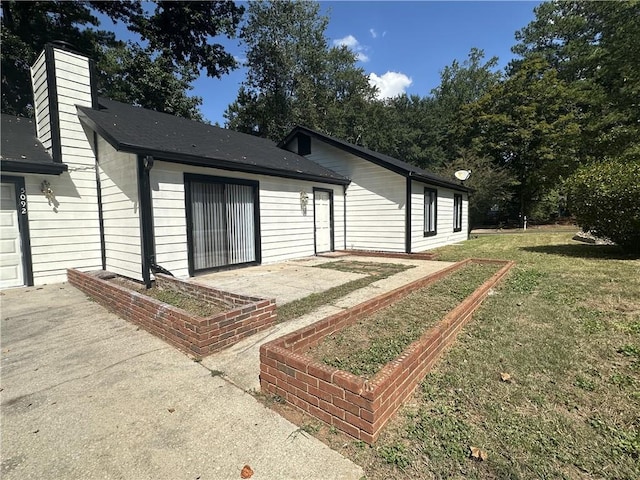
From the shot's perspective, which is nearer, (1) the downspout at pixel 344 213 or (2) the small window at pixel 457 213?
(1) the downspout at pixel 344 213

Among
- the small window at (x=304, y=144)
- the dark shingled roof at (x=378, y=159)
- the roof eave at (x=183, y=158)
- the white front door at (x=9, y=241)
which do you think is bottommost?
the white front door at (x=9, y=241)

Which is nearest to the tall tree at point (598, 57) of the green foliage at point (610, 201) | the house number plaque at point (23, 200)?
the green foliage at point (610, 201)

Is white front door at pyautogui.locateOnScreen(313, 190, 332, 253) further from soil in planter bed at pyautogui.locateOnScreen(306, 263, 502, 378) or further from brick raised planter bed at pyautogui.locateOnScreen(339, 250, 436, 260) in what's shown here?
soil in planter bed at pyautogui.locateOnScreen(306, 263, 502, 378)

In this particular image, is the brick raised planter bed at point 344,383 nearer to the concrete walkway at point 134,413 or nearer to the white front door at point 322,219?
the concrete walkway at point 134,413

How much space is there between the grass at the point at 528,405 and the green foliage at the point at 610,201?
16.1ft

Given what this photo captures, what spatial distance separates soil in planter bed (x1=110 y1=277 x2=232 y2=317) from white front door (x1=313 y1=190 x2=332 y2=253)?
17.9 feet

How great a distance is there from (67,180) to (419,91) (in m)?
38.8

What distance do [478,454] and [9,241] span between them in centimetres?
819

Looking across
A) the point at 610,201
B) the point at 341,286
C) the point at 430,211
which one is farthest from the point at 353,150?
the point at 610,201

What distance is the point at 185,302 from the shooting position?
4.55 meters

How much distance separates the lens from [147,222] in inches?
225

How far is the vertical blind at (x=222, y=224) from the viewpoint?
6.70m

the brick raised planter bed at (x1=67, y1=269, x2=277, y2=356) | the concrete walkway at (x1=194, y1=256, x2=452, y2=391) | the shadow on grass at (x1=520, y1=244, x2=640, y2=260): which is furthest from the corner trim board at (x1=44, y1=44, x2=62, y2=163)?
the shadow on grass at (x1=520, y1=244, x2=640, y2=260)

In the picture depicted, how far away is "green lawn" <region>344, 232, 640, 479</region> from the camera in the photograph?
1.77 m
